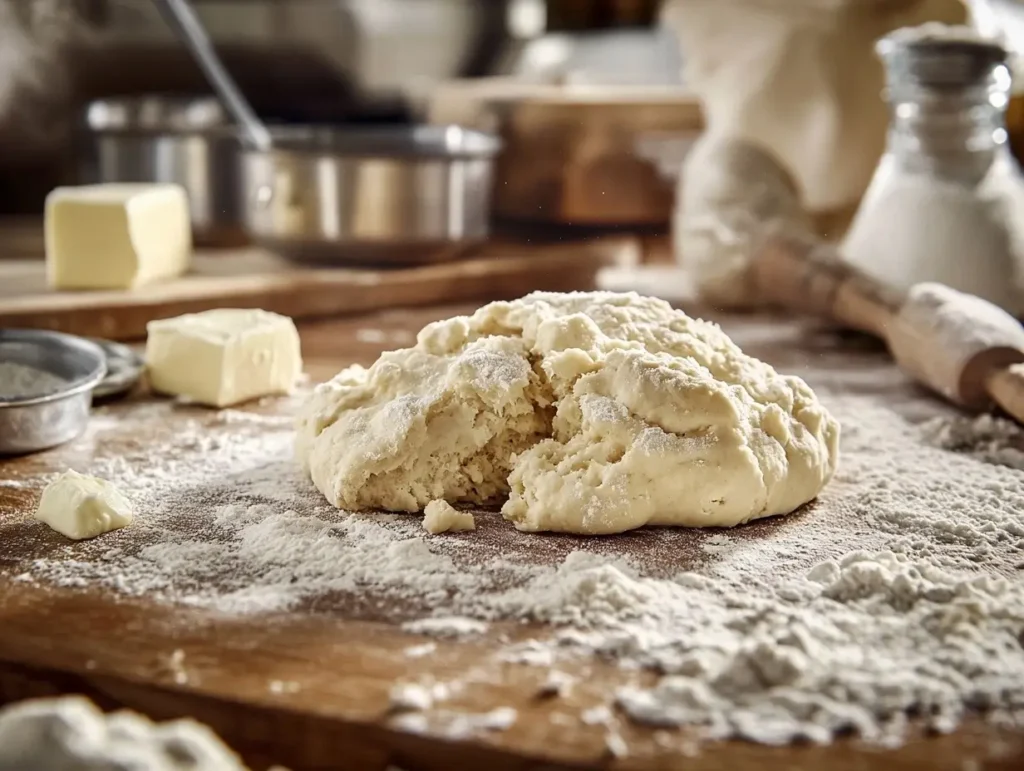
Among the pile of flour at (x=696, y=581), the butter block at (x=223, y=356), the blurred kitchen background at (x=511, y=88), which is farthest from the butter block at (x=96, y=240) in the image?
the pile of flour at (x=696, y=581)

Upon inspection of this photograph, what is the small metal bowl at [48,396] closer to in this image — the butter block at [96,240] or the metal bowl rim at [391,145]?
the butter block at [96,240]

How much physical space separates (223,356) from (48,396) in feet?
1.03

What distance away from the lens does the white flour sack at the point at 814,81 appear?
8.38ft

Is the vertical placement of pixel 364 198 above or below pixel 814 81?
below

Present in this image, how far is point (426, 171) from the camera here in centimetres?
247

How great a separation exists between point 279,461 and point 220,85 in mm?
1404

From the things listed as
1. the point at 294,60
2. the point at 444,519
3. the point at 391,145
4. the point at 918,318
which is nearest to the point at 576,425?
the point at 444,519

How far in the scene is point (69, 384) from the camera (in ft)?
5.13

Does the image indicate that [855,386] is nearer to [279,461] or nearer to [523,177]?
[279,461]

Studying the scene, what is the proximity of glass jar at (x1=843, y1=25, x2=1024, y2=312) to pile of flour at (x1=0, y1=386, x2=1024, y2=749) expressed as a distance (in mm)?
667

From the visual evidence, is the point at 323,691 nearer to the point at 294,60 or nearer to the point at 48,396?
the point at 48,396

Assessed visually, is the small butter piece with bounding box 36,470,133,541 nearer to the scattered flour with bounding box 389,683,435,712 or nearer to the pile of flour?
the pile of flour

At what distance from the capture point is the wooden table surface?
84cm

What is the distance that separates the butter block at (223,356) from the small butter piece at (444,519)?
2.00ft
